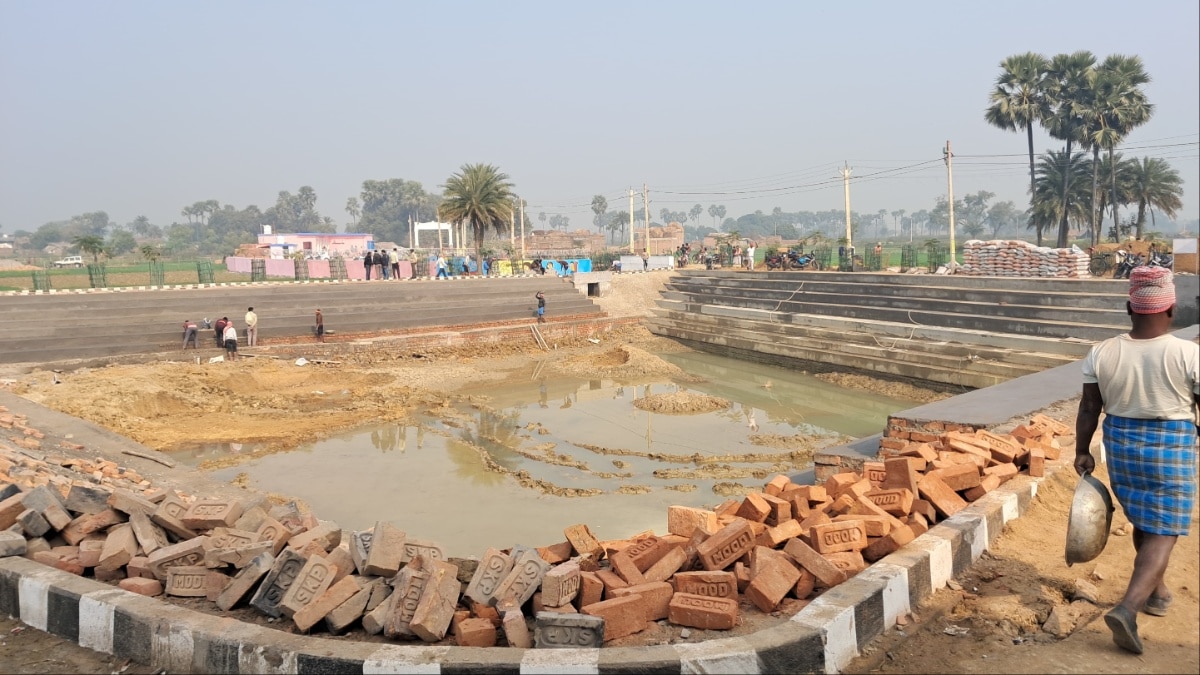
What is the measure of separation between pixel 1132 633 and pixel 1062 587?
781mm

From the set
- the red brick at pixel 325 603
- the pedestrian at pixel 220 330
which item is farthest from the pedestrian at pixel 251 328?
the red brick at pixel 325 603

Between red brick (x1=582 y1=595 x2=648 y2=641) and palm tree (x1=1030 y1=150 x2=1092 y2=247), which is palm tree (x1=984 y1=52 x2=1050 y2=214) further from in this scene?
red brick (x1=582 y1=595 x2=648 y2=641)

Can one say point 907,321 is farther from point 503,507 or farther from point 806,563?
point 806,563

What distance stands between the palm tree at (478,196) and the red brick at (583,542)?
27234mm

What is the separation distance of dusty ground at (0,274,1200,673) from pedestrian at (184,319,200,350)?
136 cm

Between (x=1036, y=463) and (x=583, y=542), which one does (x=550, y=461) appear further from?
(x=1036, y=463)

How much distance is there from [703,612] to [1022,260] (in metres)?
22.8

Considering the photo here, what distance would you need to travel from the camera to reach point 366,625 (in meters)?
3.15

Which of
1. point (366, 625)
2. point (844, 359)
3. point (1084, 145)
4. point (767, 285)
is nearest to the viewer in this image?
point (366, 625)

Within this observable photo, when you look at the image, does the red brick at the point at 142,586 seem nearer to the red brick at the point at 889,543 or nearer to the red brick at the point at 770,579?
the red brick at the point at 770,579

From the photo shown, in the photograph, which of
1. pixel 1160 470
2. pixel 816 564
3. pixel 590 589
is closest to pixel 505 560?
pixel 590 589

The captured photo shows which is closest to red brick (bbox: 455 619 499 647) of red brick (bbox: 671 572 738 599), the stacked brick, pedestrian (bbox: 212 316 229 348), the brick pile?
the brick pile

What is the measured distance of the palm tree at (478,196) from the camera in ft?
99.5

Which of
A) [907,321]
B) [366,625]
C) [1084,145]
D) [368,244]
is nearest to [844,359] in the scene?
[907,321]
